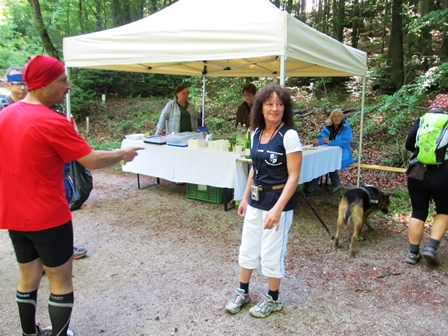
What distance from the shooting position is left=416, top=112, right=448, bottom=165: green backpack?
9.67 ft

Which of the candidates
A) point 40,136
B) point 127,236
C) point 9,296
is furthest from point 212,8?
point 9,296

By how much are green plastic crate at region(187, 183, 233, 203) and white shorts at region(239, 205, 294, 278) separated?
2567 millimetres

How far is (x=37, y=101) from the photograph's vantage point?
167cm

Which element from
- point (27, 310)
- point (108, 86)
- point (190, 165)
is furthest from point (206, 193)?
point (108, 86)

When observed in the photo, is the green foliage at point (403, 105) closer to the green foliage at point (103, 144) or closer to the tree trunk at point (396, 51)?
the tree trunk at point (396, 51)

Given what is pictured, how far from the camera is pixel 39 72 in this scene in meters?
1.64

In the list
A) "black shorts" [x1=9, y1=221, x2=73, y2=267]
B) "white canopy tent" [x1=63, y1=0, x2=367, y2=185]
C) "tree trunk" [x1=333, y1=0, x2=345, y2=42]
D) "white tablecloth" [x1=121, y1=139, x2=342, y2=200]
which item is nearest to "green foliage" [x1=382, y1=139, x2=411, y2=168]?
"white tablecloth" [x1=121, y1=139, x2=342, y2=200]

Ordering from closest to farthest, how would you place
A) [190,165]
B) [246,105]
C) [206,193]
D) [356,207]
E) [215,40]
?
[356,207], [215,40], [190,165], [206,193], [246,105]

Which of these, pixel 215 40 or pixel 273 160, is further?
pixel 215 40

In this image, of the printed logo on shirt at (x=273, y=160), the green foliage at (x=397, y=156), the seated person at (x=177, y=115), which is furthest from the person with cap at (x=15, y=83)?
the green foliage at (x=397, y=156)

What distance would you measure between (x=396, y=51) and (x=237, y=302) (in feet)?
38.6

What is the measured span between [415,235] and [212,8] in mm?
3422

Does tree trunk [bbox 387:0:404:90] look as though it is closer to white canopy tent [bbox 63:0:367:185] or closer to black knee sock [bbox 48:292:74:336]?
white canopy tent [bbox 63:0:367:185]

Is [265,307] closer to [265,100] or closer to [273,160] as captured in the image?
[273,160]
